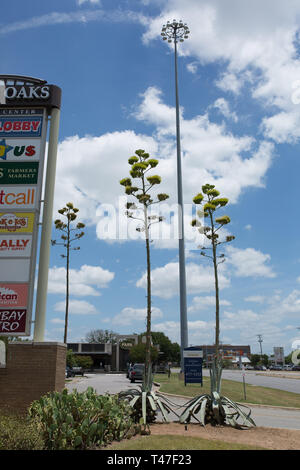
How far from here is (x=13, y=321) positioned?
33.2 ft

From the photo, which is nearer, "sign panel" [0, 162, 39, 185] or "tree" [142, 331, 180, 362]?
"sign panel" [0, 162, 39, 185]

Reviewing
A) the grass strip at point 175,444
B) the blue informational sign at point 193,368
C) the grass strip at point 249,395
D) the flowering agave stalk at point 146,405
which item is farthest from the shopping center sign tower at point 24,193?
the blue informational sign at point 193,368

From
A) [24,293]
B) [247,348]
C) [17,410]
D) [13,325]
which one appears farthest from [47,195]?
[247,348]

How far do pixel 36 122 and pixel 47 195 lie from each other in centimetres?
215

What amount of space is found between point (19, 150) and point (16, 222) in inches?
79.9

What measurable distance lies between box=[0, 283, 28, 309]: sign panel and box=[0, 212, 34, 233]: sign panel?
1419 millimetres

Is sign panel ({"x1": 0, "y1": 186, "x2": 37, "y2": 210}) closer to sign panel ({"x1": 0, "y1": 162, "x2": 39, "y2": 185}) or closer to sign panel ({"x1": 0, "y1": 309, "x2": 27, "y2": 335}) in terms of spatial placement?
sign panel ({"x1": 0, "y1": 162, "x2": 39, "y2": 185})

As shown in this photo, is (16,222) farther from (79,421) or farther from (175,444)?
(175,444)

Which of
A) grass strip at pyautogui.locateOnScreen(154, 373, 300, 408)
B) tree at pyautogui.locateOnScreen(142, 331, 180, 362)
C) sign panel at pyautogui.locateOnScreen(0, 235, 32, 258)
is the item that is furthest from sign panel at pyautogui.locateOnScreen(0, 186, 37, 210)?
tree at pyautogui.locateOnScreen(142, 331, 180, 362)

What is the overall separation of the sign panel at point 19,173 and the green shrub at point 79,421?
17.9 ft

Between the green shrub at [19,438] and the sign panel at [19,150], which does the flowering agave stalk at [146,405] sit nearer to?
the green shrub at [19,438]

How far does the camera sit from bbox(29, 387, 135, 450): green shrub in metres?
7.42

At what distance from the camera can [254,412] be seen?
1625 cm

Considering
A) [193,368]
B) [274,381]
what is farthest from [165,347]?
[193,368]
